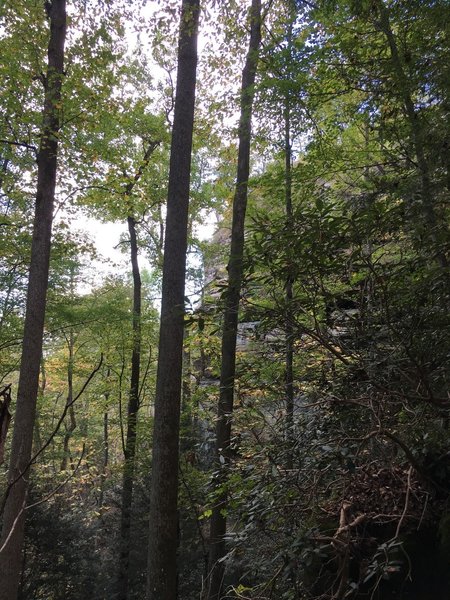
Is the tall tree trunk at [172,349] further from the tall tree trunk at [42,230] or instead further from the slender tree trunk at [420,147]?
the tall tree trunk at [42,230]

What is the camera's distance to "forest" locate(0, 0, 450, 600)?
2.82 m

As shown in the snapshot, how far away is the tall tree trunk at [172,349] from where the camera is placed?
4.34 metres

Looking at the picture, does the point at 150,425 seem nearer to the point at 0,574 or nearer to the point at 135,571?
the point at 135,571

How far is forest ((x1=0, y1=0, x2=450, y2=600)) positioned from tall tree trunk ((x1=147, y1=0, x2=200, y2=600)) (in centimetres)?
3

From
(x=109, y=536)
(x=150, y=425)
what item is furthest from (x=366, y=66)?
(x=109, y=536)

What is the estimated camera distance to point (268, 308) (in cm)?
297

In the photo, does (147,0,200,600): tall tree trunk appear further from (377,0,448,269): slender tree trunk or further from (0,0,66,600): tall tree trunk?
(0,0,66,600): tall tree trunk

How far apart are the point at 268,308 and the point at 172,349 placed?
7.07 feet

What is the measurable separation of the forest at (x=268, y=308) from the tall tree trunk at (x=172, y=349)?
3 centimetres

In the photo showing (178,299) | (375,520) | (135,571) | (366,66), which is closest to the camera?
(375,520)

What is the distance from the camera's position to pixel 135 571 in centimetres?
1015

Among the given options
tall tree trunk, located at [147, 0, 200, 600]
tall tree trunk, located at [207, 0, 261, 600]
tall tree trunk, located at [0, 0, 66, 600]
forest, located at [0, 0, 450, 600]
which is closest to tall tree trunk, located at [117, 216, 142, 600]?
forest, located at [0, 0, 450, 600]

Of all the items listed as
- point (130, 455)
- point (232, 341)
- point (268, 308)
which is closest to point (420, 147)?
point (268, 308)

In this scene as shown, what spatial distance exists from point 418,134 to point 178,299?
2971mm
